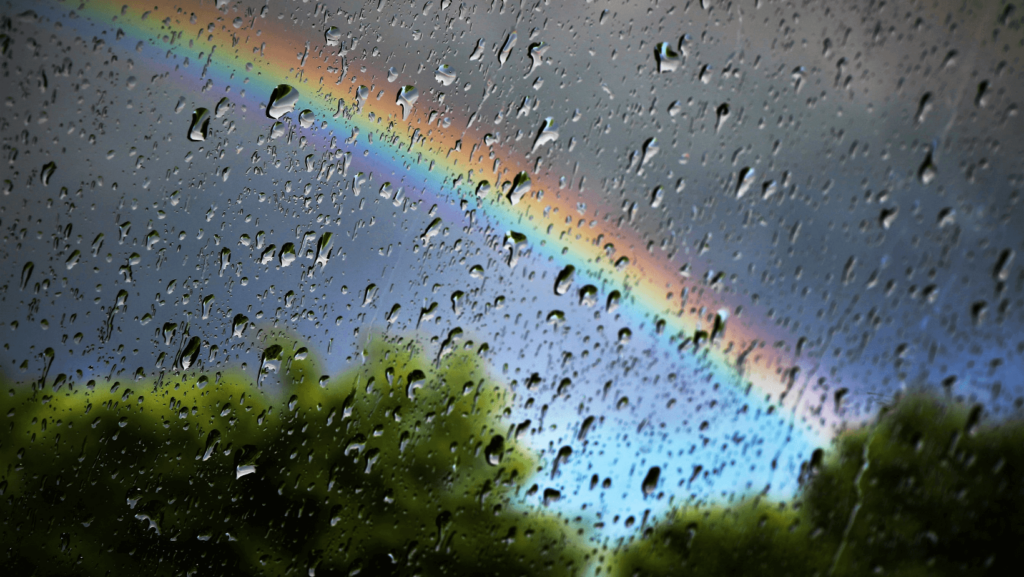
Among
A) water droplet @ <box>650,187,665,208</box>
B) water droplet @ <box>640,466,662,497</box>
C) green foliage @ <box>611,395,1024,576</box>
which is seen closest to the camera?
green foliage @ <box>611,395,1024,576</box>

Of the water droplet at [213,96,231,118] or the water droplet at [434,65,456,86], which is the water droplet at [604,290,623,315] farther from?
the water droplet at [213,96,231,118]

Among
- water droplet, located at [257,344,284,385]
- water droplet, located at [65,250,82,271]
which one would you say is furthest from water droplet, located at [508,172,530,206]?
water droplet, located at [65,250,82,271]

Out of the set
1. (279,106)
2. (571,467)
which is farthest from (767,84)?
(279,106)

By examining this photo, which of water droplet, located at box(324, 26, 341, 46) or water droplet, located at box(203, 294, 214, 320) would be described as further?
water droplet, located at box(324, 26, 341, 46)

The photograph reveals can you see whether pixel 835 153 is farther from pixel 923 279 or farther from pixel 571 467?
pixel 571 467

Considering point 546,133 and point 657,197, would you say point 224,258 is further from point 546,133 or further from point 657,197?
point 657,197

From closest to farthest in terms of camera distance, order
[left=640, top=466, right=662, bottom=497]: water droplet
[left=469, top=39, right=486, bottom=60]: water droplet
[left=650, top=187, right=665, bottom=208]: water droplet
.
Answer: [left=640, top=466, right=662, bottom=497]: water droplet
[left=650, top=187, right=665, bottom=208]: water droplet
[left=469, top=39, right=486, bottom=60]: water droplet

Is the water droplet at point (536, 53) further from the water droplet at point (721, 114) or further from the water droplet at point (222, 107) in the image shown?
the water droplet at point (222, 107)

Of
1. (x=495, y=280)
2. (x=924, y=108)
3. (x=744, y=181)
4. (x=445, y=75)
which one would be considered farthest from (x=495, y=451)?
(x=924, y=108)
